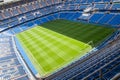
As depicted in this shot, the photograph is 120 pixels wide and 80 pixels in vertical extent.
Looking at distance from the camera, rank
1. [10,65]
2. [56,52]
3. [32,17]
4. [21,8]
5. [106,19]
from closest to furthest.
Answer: [56,52] → [10,65] → [106,19] → [32,17] → [21,8]

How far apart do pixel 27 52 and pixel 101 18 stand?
13.2 m

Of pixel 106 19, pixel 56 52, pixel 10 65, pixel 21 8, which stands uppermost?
pixel 106 19

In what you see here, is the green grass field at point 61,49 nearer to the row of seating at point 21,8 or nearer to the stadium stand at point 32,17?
the stadium stand at point 32,17

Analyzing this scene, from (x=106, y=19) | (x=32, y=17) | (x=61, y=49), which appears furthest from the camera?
(x=32, y=17)

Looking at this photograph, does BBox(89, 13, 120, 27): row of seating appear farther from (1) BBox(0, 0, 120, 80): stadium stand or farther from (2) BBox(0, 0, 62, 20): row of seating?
(2) BBox(0, 0, 62, 20): row of seating

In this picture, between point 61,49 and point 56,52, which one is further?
point 61,49

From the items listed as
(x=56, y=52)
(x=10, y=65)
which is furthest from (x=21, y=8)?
(x=56, y=52)

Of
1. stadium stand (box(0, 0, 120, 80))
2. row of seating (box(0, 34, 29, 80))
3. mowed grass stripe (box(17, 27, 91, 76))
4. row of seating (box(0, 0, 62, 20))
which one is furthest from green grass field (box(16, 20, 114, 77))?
row of seating (box(0, 0, 62, 20))

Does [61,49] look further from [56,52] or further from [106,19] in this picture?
[106,19]

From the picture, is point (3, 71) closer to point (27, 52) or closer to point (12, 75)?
point (12, 75)

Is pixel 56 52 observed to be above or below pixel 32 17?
above

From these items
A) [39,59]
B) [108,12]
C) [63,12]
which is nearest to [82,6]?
[63,12]

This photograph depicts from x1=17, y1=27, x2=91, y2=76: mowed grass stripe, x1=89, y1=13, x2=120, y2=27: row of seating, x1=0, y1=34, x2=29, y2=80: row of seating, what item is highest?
x1=89, y1=13, x2=120, y2=27: row of seating

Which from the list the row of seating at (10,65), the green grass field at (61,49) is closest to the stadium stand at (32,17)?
the row of seating at (10,65)
